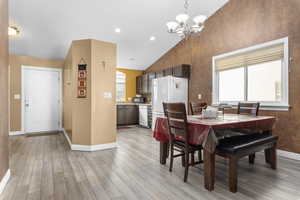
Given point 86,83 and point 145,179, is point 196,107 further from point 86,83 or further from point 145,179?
point 86,83

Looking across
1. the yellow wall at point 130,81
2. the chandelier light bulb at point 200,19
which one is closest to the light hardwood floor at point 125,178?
the chandelier light bulb at point 200,19

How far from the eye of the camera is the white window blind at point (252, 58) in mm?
3088

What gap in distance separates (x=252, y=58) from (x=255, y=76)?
0.41 meters

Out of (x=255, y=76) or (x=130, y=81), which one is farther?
(x=130, y=81)

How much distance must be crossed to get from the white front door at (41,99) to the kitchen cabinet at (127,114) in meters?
2.11

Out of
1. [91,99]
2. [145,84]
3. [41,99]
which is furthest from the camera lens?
[145,84]

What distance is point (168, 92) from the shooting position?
467cm

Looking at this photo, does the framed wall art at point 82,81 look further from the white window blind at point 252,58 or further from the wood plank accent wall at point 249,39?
the white window blind at point 252,58

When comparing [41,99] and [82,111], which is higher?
[41,99]

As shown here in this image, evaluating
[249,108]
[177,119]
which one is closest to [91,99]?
[177,119]

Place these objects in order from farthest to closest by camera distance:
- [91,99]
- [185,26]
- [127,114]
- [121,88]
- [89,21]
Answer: [121,88], [127,114], [89,21], [91,99], [185,26]

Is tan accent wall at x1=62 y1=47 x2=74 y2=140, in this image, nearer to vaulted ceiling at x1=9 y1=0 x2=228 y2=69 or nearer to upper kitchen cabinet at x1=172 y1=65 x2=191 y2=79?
vaulted ceiling at x1=9 y1=0 x2=228 y2=69

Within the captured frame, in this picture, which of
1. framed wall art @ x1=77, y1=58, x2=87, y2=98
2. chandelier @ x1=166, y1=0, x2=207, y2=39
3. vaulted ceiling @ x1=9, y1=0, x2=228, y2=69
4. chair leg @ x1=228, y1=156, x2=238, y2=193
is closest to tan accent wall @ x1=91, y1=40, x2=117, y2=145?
framed wall art @ x1=77, y1=58, x2=87, y2=98

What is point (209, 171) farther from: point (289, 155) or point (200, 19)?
point (200, 19)
